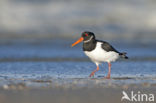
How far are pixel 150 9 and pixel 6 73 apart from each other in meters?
16.6

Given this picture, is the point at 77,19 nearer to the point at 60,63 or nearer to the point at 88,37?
the point at 60,63

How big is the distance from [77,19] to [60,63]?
1125 centimetres

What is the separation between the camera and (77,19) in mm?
20984

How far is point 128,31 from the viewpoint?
62.1 ft

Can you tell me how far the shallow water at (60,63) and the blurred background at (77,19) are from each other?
9.37ft

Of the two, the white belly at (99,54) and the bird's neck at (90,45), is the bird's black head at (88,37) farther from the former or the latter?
the white belly at (99,54)

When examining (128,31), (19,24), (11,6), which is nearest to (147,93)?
(128,31)

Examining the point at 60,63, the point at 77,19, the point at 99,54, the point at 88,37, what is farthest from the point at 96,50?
the point at 77,19

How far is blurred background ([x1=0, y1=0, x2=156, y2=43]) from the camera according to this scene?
59.6 ft

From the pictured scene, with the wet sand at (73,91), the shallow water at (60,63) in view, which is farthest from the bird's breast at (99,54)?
the wet sand at (73,91)

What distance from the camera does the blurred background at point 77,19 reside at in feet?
59.6

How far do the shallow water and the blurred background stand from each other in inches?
112

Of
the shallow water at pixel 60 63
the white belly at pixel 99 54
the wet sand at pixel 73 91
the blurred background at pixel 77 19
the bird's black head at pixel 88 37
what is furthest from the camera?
the blurred background at pixel 77 19

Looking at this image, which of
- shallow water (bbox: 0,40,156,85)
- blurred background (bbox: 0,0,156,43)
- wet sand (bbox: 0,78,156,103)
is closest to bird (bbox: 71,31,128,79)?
shallow water (bbox: 0,40,156,85)
